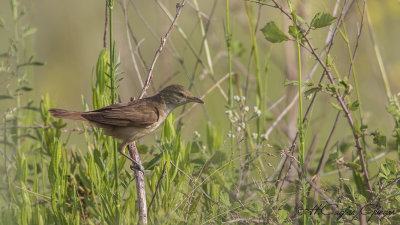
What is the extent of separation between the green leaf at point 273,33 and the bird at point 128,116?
948 mm

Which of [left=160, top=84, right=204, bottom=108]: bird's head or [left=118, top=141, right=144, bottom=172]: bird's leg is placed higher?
[left=160, top=84, right=204, bottom=108]: bird's head

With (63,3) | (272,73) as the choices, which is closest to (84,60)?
(63,3)

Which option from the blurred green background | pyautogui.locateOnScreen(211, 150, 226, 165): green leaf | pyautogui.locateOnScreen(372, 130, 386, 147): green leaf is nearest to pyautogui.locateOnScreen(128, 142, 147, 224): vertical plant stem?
pyautogui.locateOnScreen(211, 150, 226, 165): green leaf

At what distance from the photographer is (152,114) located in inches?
149

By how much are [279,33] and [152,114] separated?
102cm

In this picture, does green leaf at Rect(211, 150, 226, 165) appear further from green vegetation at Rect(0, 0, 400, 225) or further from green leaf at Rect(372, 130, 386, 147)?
green leaf at Rect(372, 130, 386, 147)

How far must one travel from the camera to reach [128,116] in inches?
145

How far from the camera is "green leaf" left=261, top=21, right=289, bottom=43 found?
10.3ft

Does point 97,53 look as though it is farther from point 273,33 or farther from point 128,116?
point 273,33

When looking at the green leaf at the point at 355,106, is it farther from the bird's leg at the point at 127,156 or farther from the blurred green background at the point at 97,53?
the blurred green background at the point at 97,53

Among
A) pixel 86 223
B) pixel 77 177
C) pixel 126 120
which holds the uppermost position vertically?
pixel 126 120

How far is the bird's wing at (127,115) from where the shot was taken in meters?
3.51

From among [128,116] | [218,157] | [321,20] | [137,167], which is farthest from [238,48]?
[321,20]

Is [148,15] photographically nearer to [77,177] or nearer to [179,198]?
[77,177]
